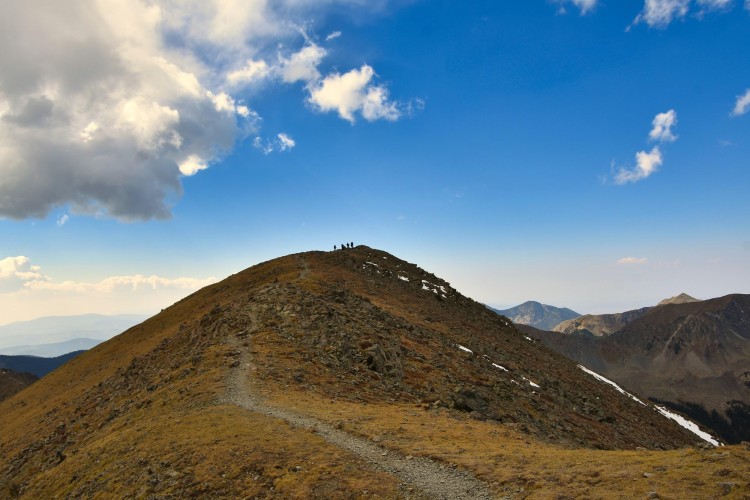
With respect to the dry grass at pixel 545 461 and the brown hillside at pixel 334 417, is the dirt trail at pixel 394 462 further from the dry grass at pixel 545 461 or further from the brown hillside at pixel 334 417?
the dry grass at pixel 545 461

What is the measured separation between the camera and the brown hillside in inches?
619

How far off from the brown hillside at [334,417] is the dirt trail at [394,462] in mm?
105

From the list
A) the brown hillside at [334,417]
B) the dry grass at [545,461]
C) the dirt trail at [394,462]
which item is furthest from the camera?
the brown hillside at [334,417]

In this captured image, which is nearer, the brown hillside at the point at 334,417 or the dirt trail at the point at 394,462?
the dirt trail at the point at 394,462

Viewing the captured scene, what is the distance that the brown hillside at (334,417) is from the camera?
1572cm

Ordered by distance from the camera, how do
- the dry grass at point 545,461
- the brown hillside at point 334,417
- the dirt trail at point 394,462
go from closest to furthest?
the dry grass at point 545,461
the dirt trail at point 394,462
the brown hillside at point 334,417

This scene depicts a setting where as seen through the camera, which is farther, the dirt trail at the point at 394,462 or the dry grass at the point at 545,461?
the dirt trail at the point at 394,462

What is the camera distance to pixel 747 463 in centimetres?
1337

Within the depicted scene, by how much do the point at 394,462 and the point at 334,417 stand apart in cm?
734

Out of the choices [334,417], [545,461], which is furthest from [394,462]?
[334,417]

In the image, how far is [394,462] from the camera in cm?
1775

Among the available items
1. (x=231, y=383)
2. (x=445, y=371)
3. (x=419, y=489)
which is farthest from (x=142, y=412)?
(x=445, y=371)

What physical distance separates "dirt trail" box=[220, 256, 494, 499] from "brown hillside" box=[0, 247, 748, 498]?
0.34 ft

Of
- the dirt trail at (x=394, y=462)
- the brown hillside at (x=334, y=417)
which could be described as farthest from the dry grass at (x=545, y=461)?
the dirt trail at (x=394, y=462)
